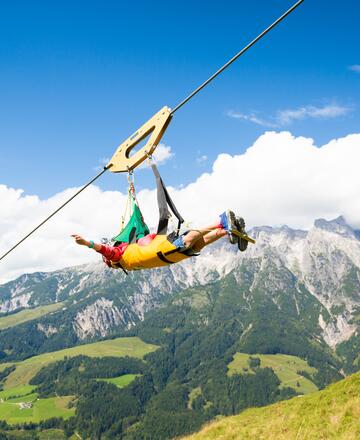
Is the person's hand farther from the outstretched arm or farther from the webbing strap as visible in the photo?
the webbing strap

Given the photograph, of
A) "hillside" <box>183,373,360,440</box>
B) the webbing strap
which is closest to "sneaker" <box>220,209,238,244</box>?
the webbing strap

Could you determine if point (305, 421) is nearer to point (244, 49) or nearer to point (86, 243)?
point (86, 243)

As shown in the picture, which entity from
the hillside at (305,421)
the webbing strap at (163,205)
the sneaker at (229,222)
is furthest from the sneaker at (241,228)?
the hillside at (305,421)

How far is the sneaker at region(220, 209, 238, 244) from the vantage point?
9758mm

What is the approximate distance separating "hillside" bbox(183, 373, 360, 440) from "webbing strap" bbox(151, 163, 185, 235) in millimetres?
10414

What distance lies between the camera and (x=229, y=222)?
9.80m

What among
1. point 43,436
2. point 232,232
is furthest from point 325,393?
point 43,436

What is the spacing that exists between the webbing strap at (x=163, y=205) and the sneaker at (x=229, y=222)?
3.23 feet

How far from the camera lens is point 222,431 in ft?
61.5

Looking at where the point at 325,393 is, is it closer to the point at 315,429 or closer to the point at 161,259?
the point at 315,429

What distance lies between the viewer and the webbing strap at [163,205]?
1023cm

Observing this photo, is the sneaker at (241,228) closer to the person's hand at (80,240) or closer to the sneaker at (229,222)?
the sneaker at (229,222)

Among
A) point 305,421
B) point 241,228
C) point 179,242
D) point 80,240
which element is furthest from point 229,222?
point 305,421

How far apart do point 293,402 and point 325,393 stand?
189 centimetres
